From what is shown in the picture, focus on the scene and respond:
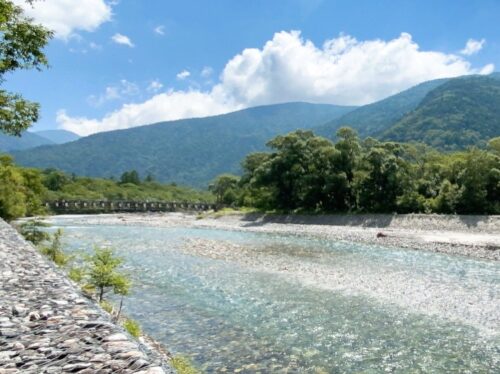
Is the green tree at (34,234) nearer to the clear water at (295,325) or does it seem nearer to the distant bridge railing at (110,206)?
the clear water at (295,325)

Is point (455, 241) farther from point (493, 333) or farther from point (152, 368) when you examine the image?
point (152, 368)

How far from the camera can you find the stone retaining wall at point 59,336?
4.96 meters

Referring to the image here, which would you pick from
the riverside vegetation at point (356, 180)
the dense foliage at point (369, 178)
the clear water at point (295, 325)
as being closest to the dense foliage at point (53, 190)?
the riverside vegetation at point (356, 180)

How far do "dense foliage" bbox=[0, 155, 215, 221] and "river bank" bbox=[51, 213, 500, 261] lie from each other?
2289cm

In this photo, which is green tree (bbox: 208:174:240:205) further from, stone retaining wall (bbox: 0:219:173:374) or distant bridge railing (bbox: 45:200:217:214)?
stone retaining wall (bbox: 0:219:173:374)

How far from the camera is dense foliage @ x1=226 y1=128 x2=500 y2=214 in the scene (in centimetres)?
4872

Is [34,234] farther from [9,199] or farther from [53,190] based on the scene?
[53,190]

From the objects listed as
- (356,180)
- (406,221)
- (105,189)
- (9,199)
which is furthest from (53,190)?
(406,221)

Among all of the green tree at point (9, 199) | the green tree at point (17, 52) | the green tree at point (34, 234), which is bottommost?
the green tree at point (34, 234)

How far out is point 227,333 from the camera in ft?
43.1

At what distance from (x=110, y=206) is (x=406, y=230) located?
3386 inches

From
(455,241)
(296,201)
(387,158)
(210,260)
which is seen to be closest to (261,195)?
(296,201)

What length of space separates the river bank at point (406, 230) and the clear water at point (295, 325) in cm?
887

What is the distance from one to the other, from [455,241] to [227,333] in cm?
2843
